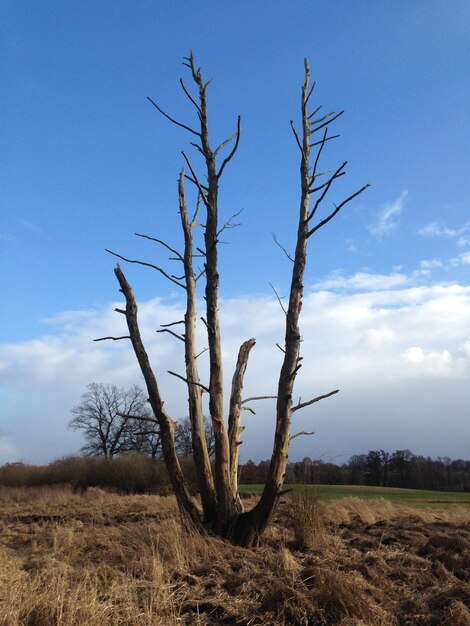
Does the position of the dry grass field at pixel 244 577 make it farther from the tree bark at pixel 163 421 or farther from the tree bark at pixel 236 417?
the tree bark at pixel 236 417

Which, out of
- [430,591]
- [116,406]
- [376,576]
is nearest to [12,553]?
[376,576]

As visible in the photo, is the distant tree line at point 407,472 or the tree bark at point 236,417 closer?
the tree bark at point 236,417

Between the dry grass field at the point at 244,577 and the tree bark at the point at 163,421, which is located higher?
the tree bark at the point at 163,421

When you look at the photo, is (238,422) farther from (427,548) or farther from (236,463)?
(427,548)

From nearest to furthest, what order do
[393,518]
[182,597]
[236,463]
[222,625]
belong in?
[222,625] → [182,597] → [236,463] → [393,518]

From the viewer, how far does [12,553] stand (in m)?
6.73

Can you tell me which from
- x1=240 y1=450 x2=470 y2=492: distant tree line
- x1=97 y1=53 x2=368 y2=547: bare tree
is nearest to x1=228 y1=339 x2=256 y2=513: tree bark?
x1=97 y1=53 x2=368 y2=547: bare tree

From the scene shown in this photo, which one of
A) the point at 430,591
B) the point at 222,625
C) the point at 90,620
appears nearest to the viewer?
the point at 90,620

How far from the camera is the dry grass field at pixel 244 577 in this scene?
3.99 metres

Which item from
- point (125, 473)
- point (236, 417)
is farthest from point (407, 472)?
point (236, 417)

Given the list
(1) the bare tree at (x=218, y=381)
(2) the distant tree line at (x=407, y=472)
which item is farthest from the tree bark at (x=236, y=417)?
(2) the distant tree line at (x=407, y=472)

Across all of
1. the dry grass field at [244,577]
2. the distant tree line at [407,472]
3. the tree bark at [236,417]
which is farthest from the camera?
the distant tree line at [407,472]

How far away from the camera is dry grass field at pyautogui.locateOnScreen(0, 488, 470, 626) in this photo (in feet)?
13.1

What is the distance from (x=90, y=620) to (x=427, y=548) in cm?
473
